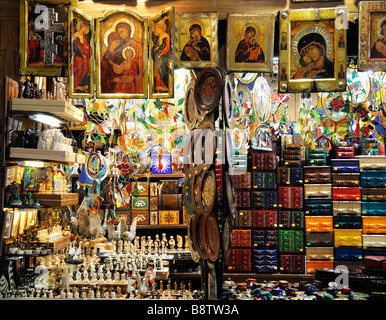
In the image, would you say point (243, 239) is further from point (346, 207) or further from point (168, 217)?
point (346, 207)

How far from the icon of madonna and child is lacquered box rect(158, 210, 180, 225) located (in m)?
4.14

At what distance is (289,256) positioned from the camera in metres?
7.20

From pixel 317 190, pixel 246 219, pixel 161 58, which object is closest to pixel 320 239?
pixel 317 190

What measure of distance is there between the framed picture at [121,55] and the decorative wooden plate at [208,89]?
18.8 inches

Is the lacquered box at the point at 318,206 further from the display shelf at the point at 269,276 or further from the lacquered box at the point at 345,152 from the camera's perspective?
the display shelf at the point at 269,276

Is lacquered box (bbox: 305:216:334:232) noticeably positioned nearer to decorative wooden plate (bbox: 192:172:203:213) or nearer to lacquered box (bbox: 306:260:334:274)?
lacquered box (bbox: 306:260:334:274)

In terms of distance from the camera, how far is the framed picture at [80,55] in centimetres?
344

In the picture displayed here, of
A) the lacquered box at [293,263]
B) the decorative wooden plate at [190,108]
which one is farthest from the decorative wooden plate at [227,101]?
the lacquered box at [293,263]

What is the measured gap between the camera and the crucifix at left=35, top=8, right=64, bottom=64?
3.46 metres

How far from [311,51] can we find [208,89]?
1009mm

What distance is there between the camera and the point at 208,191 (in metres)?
3.34

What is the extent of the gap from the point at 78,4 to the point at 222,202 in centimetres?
219

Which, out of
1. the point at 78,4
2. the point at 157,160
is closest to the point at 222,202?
the point at 78,4

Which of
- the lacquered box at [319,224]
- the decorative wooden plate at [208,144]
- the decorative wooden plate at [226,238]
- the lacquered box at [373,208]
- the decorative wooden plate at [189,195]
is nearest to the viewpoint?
the decorative wooden plate at [226,238]
